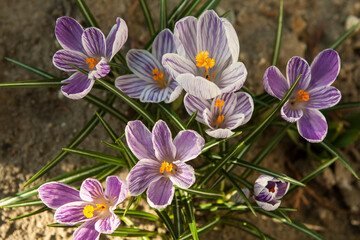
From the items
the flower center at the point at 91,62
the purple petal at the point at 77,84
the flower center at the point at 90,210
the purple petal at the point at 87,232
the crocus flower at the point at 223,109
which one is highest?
the flower center at the point at 91,62

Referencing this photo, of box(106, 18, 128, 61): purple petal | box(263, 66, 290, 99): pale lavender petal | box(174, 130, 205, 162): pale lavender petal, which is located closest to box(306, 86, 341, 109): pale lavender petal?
box(263, 66, 290, 99): pale lavender petal

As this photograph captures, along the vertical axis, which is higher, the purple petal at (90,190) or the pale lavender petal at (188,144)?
the pale lavender petal at (188,144)

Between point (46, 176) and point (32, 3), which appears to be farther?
point (32, 3)

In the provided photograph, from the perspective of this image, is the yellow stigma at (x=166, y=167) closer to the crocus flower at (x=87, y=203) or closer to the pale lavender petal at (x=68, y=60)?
the crocus flower at (x=87, y=203)

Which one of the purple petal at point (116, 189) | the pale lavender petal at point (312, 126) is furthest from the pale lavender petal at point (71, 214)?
the pale lavender petal at point (312, 126)

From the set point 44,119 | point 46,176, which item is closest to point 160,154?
point 46,176

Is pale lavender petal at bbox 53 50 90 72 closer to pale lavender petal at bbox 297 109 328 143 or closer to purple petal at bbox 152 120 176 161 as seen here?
purple petal at bbox 152 120 176 161

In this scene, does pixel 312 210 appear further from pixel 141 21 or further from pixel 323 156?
pixel 141 21

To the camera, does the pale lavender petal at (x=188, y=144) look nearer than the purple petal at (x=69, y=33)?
Yes
